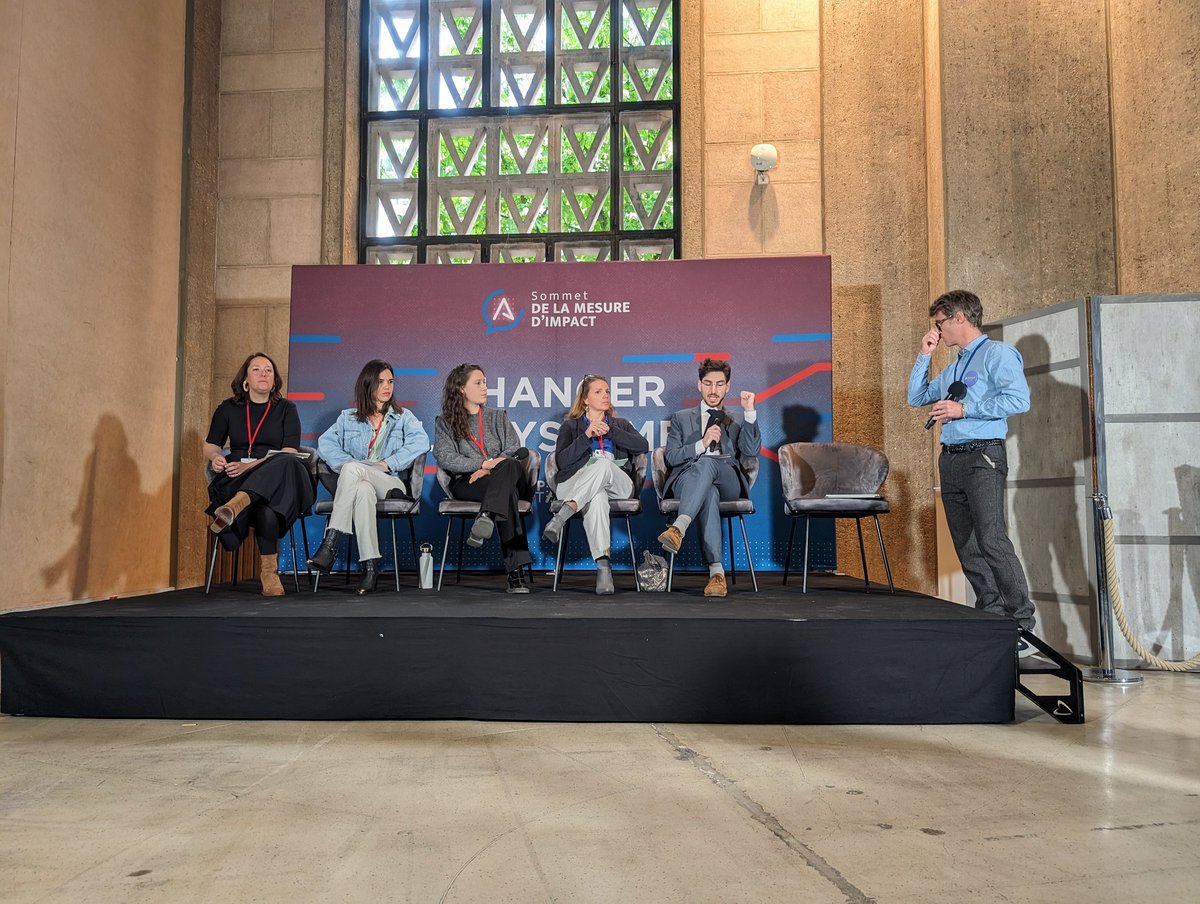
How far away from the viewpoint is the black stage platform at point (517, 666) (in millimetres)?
3359

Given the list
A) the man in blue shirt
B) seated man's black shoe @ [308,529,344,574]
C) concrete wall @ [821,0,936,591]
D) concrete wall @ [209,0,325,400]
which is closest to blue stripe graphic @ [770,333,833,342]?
concrete wall @ [821,0,936,591]

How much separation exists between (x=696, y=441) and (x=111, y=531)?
12.8 ft

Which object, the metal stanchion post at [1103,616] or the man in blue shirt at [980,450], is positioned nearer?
the man in blue shirt at [980,450]

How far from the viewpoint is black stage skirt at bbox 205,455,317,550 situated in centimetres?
445

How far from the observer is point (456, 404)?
16.4ft

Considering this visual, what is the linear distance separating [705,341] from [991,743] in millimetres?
3498

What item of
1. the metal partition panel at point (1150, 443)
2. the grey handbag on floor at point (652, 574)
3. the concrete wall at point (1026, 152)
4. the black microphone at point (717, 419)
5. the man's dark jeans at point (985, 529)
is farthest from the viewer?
the concrete wall at point (1026, 152)

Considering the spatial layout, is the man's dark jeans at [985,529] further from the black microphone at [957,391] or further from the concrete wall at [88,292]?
the concrete wall at [88,292]

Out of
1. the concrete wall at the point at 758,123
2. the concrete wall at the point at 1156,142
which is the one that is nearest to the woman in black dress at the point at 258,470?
the concrete wall at the point at 758,123

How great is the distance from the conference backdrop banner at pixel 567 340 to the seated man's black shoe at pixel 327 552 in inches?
58.8

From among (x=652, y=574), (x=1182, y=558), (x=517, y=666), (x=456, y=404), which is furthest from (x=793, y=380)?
(x=517, y=666)

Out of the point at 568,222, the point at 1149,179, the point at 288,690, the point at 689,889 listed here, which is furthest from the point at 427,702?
the point at 1149,179

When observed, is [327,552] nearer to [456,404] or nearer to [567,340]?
[456,404]

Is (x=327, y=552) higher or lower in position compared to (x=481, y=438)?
lower
